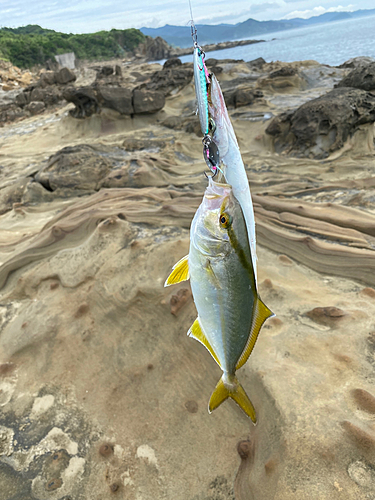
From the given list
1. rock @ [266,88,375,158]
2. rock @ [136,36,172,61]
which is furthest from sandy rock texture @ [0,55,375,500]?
rock @ [136,36,172,61]

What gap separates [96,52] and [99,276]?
7120 centimetres

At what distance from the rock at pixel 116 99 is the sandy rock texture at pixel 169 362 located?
22.3ft

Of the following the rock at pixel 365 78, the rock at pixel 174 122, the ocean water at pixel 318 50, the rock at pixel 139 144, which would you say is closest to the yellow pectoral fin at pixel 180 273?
the rock at pixel 139 144

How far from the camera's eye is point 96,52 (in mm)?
59844

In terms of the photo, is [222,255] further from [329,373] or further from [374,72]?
[374,72]

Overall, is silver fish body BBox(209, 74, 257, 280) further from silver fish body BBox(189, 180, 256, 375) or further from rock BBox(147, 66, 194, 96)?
rock BBox(147, 66, 194, 96)

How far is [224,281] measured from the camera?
1.06 m

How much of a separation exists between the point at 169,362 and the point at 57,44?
61729 millimetres

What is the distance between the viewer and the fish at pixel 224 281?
974mm

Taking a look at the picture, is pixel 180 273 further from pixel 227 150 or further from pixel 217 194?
pixel 227 150

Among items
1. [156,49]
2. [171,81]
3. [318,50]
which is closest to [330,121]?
[171,81]

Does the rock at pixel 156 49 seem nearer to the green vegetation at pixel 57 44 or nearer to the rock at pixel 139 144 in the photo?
the green vegetation at pixel 57 44

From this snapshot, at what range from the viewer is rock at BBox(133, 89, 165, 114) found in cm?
1029

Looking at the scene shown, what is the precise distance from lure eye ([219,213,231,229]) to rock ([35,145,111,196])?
17.6ft
